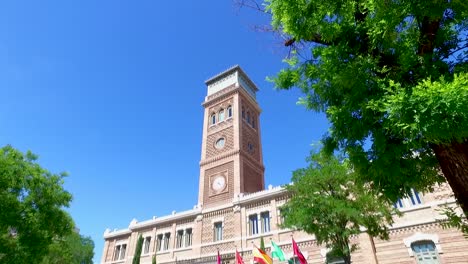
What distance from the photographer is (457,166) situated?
5078 mm

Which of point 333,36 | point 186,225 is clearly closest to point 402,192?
point 333,36

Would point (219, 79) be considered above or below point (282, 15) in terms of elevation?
above

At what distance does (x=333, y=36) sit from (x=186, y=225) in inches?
992

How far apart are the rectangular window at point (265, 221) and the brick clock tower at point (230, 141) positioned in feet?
11.1

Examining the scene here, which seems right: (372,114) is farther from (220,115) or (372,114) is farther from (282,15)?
(220,115)

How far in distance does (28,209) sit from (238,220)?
15.2 m

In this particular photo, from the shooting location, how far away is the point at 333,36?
657cm

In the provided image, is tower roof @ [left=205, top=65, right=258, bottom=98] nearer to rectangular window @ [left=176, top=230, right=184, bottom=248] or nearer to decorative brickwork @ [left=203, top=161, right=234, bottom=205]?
decorative brickwork @ [left=203, top=161, right=234, bottom=205]

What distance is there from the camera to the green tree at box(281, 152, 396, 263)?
43.5ft

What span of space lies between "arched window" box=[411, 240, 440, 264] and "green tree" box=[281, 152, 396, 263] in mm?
5829

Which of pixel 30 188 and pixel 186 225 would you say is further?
pixel 186 225

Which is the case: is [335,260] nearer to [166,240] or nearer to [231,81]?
[166,240]

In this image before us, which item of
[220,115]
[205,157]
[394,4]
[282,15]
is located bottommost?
[394,4]

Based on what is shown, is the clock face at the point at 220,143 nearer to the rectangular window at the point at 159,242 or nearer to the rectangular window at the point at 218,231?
the rectangular window at the point at 218,231
